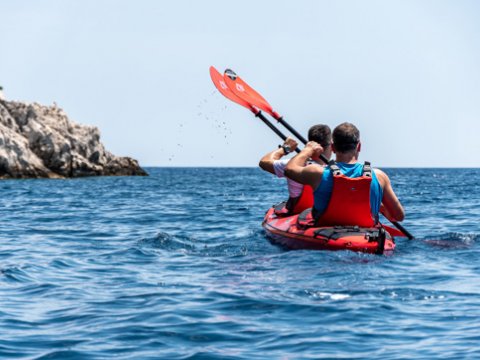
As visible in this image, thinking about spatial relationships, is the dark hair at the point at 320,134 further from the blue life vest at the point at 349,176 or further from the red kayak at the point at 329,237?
the red kayak at the point at 329,237

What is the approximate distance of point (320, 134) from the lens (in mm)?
10125

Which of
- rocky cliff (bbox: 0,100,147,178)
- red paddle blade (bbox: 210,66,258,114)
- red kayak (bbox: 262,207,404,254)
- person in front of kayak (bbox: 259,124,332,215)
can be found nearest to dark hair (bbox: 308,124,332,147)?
person in front of kayak (bbox: 259,124,332,215)

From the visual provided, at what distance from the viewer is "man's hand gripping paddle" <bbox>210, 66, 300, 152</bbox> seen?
12.6 meters

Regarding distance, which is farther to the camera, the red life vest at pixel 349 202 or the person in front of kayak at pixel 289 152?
the person in front of kayak at pixel 289 152

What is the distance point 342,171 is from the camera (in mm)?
9398

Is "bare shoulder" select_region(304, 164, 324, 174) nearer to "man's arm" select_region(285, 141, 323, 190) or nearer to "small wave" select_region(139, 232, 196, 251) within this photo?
"man's arm" select_region(285, 141, 323, 190)

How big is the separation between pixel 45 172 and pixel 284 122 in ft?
159

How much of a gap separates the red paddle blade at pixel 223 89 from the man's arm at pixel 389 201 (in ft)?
12.3

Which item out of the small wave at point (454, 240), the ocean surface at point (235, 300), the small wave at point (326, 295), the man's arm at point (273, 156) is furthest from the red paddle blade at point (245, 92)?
the small wave at point (326, 295)

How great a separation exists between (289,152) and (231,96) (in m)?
3.06

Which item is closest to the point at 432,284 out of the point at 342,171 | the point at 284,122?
the point at 342,171

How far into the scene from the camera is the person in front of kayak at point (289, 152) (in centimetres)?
1014

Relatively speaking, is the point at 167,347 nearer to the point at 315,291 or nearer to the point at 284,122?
the point at 315,291

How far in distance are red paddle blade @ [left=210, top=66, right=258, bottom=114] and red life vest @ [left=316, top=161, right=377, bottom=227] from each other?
371 centimetres
